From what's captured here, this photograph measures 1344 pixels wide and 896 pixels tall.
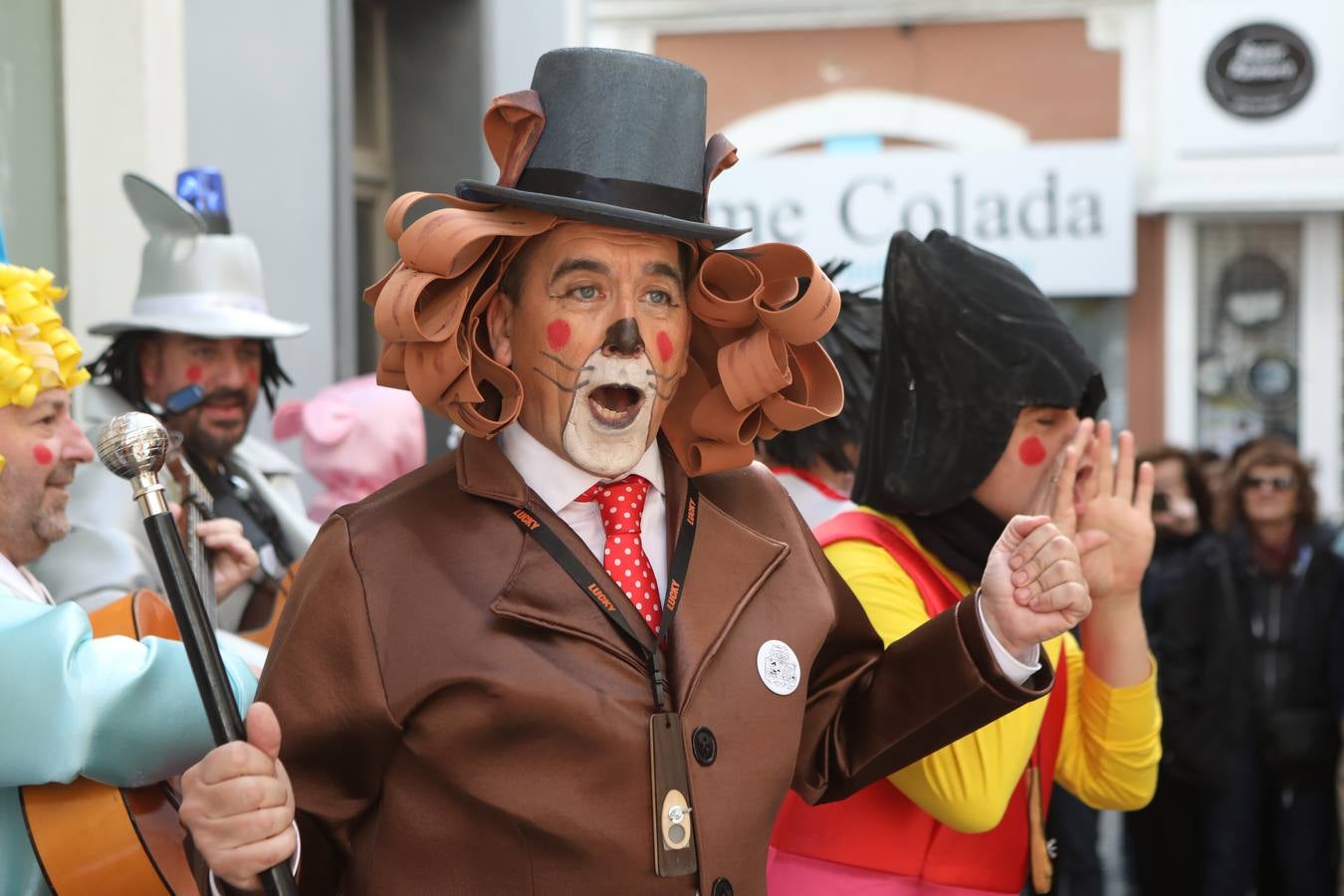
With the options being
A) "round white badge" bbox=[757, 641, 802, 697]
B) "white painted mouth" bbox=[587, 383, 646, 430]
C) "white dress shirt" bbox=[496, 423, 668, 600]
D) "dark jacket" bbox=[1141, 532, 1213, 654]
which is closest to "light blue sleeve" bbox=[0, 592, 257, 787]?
"white dress shirt" bbox=[496, 423, 668, 600]

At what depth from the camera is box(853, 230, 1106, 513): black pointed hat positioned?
118 inches

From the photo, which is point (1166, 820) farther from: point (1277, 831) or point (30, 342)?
point (30, 342)

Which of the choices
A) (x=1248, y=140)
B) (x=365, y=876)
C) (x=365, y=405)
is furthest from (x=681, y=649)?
(x=1248, y=140)

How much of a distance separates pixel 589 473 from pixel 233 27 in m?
4.16

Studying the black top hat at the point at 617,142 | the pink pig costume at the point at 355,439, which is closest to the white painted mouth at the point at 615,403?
the black top hat at the point at 617,142

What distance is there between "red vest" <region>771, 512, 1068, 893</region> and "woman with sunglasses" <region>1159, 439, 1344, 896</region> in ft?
10.0

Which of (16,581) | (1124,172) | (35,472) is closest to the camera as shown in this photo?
(16,581)

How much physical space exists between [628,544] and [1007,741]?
78 cm

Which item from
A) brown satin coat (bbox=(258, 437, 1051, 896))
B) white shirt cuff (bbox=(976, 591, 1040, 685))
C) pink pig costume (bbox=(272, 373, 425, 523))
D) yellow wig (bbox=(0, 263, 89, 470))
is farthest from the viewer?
pink pig costume (bbox=(272, 373, 425, 523))

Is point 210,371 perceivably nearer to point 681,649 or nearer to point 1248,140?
point 681,649

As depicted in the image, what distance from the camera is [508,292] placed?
7.84 feet

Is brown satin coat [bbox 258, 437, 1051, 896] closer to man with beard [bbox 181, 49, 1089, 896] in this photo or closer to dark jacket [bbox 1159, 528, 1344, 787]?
man with beard [bbox 181, 49, 1089, 896]

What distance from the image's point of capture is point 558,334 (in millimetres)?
2326

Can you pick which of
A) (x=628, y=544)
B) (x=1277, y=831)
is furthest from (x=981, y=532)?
(x=1277, y=831)
